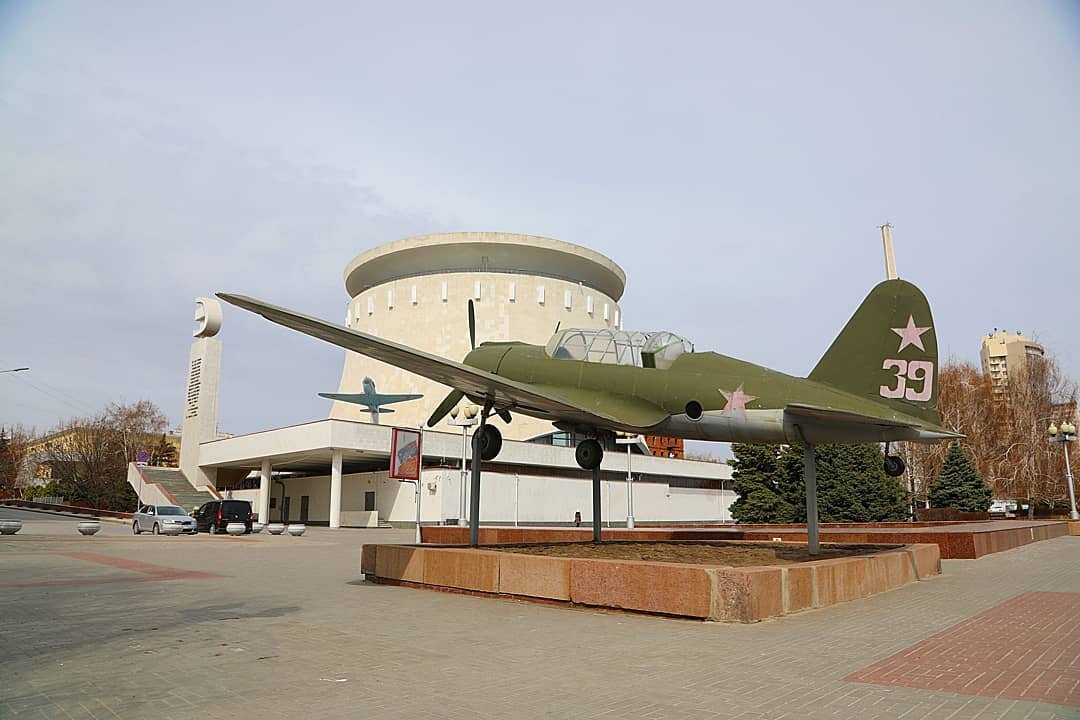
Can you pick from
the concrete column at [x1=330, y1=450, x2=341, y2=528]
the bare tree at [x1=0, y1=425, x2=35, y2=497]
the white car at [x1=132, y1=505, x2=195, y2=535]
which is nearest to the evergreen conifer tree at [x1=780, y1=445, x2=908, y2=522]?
the white car at [x1=132, y1=505, x2=195, y2=535]

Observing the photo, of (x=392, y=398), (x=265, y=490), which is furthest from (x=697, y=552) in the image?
(x=392, y=398)

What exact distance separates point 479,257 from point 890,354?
2615 inches

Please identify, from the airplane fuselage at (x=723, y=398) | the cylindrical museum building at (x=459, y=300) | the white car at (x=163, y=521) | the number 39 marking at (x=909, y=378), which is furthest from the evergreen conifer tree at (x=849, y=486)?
Result: the cylindrical museum building at (x=459, y=300)

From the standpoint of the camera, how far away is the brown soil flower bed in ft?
40.3

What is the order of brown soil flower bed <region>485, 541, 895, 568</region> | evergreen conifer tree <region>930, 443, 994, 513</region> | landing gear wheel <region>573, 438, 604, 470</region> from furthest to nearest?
evergreen conifer tree <region>930, 443, 994, 513</region> → landing gear wheel <region>573, 438, 604, 470</region> → brown soil flower bed <region>485, 541, 895, 568</region>

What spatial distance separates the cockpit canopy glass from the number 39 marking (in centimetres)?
333

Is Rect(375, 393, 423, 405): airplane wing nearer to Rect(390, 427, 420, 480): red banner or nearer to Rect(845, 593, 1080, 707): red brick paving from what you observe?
Rect(390, 427, 420, 480): red banner

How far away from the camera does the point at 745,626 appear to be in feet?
28.9

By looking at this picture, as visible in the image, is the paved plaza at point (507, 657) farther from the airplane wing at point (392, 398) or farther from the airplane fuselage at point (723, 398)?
the airplane wing at point (392, 398)

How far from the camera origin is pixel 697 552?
13.5 metres

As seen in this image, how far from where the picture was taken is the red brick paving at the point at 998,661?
228 inches

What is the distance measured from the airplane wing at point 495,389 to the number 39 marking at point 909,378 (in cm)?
371

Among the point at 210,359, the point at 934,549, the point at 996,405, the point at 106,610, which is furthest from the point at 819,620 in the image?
the point at 210,359

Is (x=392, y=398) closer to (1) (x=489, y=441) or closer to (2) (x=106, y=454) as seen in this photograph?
(2) (x=106, y=454)
